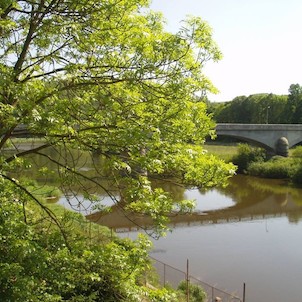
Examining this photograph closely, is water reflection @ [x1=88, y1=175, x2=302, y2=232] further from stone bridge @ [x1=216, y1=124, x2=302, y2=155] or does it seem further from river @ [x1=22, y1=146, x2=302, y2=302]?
stone bridge @ [x1=216, y1=124, x2=302, y2=155]

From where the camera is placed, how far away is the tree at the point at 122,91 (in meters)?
5.86

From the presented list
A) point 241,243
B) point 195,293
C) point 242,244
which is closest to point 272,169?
point 241,243

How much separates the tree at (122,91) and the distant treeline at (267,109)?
71492mm

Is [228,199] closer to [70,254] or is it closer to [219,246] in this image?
[219,246]

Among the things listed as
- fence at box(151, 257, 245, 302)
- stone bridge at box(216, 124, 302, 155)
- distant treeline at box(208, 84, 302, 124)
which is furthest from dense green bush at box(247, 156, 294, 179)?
distant treeline at box(208, 84, 302, 124)

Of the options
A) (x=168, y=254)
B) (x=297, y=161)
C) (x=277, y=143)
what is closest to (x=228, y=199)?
(x=297, y=161)

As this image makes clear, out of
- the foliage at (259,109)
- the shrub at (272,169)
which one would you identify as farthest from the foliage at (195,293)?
the foliage at (259,109)

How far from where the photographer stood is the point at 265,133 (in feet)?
164

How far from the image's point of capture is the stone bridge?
47.6m

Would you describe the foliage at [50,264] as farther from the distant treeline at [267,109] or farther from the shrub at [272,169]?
the distant treeline at [267,109]

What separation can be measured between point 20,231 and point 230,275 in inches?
526

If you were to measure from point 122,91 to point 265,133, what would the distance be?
45869 millimetres

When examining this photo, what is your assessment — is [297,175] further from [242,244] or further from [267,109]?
[267,109]

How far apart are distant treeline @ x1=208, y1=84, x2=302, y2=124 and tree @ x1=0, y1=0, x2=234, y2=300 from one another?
71.5m
